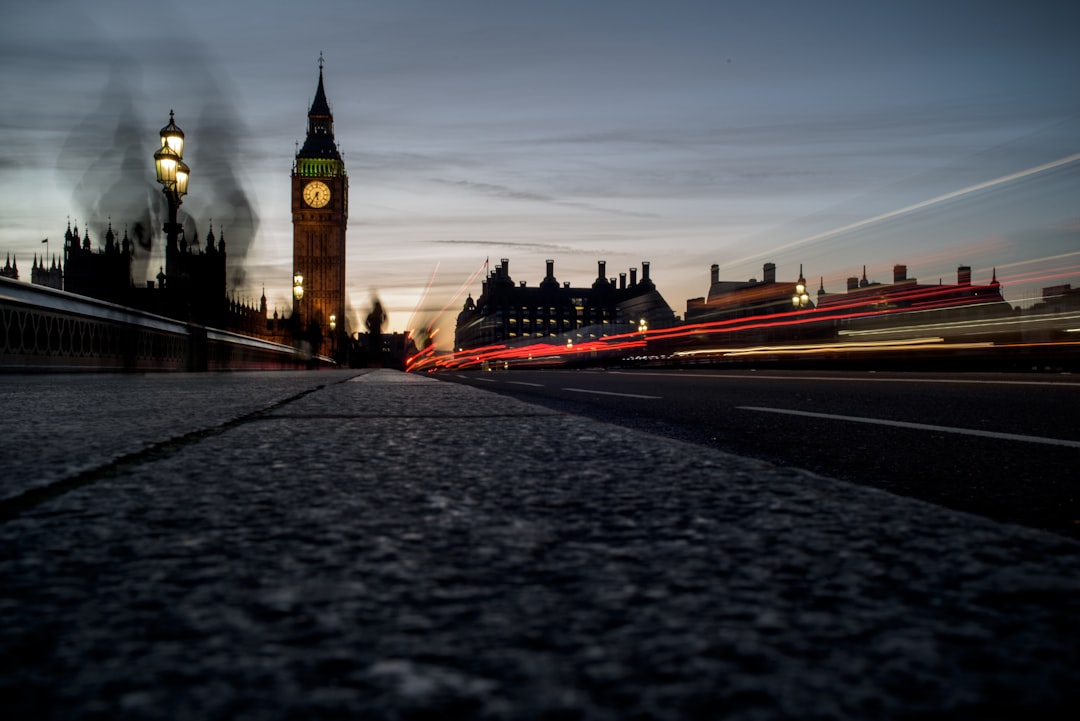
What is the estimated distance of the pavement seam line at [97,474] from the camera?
46.3 inches

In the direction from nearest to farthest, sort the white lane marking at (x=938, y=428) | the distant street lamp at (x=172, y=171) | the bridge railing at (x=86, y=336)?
the white lane marking at (x=938, y=428)
the bridge railing at (x=86, y=336)
the distant street lamp at (x=172, y=171)

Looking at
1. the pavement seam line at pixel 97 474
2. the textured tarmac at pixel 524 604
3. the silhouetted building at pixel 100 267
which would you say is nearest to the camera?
the textured tarmac at pixel 524 604

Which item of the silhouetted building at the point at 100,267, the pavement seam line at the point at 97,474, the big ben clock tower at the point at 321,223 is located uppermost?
the big ben clock tower at the point at 321,223

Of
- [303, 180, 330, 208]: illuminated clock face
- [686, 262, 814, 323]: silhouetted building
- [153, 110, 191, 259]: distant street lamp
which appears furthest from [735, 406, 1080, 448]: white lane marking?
[303, 180, 330, 208]: illuminated clock face

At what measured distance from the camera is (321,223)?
15688cm

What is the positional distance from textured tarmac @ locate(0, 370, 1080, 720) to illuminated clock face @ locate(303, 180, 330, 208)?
16454 centimetres

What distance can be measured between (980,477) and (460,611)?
2.89 metres

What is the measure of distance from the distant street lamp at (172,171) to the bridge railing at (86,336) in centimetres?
186

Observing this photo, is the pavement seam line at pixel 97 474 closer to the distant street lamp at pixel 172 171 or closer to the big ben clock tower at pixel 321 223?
the distant street lamp at pixel 172 171

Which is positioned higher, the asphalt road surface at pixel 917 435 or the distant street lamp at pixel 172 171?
the distant street lamp at pixel 172 171

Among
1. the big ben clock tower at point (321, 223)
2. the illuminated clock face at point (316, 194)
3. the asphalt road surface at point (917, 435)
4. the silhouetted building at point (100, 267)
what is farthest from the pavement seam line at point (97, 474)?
the illuminated clock face at point (316, 194)

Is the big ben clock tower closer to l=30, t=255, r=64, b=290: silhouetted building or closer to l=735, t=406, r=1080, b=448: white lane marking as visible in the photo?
l=30, t=255, r=64, b=290: silhouetted building

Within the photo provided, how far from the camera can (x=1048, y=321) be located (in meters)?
22.6

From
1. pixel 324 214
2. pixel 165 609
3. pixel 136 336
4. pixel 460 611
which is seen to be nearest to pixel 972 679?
pixel 460 611
